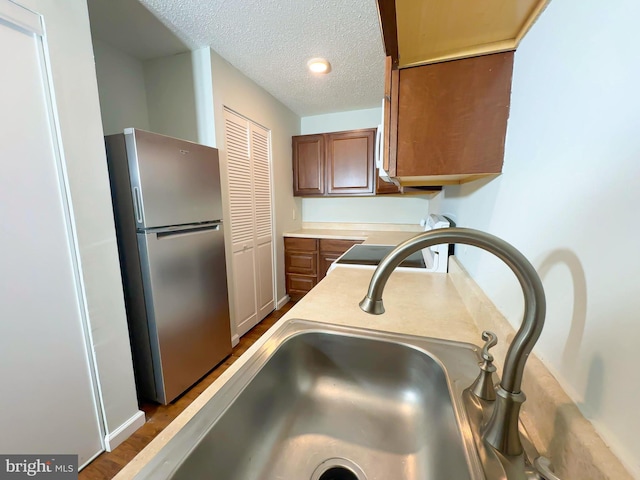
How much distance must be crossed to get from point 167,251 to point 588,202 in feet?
5.54

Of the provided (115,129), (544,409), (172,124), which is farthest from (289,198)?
(544,409)

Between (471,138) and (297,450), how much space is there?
96 centimetres

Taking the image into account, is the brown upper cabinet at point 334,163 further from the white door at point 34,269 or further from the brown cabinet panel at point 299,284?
the white door at point 34,269

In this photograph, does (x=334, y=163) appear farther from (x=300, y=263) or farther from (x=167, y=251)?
(x=167, y=251)

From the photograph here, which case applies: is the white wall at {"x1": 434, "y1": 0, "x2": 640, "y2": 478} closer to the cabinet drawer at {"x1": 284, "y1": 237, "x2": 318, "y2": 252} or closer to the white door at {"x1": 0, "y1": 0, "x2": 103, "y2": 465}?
the white door at {"x1": 0, "y1": 0, "x2": 103, "y2": 465}

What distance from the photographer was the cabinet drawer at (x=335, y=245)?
9.23ft

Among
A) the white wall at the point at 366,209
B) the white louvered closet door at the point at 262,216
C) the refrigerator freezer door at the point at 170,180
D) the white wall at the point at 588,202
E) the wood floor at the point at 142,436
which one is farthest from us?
the white wall at the point at 366,209

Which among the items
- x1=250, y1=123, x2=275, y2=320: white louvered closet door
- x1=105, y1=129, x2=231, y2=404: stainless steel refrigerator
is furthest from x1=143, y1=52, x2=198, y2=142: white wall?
x1=250, y1=123, x2=275, y2=320: white louvered closet door

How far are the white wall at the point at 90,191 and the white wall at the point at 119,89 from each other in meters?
0.78

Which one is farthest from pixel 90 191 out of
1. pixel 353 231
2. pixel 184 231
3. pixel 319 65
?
pixel 353 231

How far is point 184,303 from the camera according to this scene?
1572 mm

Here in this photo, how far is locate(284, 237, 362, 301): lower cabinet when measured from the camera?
2877mm

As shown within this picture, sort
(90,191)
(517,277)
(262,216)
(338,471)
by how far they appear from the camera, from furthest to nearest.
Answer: (262,216), (90,191), (338,471), (517,277)

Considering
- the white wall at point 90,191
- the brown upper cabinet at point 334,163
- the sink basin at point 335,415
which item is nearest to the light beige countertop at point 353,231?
the brown upper cabinet at point 334,163
